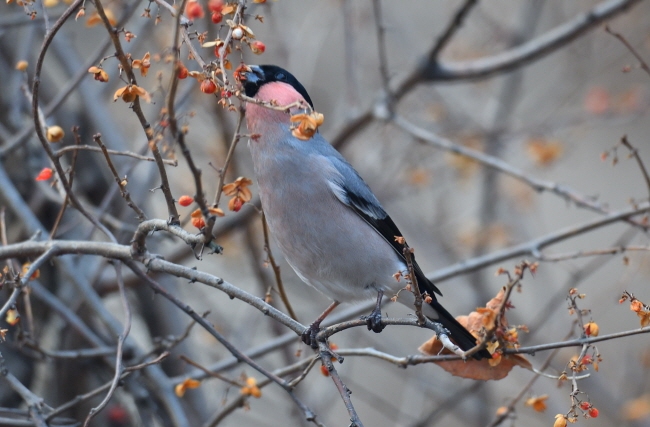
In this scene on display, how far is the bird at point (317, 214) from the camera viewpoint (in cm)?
280

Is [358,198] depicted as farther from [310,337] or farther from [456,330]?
[310,337]

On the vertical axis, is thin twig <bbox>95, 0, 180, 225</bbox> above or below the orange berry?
below

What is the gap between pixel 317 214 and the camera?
9.23 feet

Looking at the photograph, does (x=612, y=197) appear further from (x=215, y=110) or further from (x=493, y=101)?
(x=215, y=110)

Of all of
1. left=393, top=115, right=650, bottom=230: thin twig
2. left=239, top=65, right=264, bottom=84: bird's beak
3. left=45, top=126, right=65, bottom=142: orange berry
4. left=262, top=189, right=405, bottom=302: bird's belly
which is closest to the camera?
left=45, top=126, right=65, bottom=142: orange berry

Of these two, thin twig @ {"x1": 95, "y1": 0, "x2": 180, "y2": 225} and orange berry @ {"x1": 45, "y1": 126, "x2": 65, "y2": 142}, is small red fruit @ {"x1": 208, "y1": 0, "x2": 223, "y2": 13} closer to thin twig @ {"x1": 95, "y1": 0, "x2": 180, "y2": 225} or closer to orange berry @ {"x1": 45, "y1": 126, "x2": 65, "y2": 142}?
thin twig @ {"x1": 95, "y1": 0, "x2": 180, "y2": 225}

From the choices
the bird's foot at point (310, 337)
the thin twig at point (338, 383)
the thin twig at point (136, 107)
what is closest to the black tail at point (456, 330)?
the bird's foot at point (310, 337)

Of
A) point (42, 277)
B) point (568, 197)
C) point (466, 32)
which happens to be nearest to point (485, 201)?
point (568, 197)

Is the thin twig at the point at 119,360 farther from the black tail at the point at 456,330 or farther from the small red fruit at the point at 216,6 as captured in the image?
the black tail at the point at 456,330

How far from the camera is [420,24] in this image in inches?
281

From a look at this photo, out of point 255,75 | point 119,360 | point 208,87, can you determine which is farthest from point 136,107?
point 255,75

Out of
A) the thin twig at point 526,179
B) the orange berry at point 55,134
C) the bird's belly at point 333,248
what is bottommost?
the orange berry at point 55,134

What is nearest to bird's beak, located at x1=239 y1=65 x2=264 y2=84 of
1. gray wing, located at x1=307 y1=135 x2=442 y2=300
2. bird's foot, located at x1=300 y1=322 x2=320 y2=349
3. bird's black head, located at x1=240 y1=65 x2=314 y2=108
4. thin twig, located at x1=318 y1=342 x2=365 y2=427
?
bird's black head, located at x1=240 y1=65 x2=314 y2=108

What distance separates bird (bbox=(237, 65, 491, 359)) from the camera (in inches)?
110
